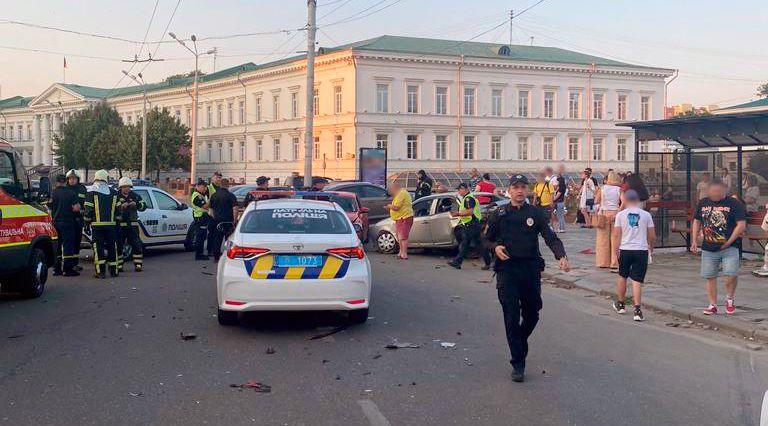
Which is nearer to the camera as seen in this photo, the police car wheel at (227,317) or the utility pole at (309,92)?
the police car wheel at (227,317)

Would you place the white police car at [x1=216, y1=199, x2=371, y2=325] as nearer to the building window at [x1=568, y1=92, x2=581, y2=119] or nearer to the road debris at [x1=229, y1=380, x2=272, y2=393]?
the road debris at [x1=229, y1=380, x2=272, y2=393]

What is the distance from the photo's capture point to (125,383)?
286 inches

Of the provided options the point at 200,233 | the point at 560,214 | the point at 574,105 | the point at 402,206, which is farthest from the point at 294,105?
the point at 200,233

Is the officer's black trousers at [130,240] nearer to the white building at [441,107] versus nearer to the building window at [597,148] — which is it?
the white building at [441,107]

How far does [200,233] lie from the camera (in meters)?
17.8

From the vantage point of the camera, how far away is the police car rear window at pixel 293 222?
32.9ft

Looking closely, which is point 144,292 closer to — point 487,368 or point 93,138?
point 487,368

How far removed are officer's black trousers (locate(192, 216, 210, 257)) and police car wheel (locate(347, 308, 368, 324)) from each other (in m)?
8.43

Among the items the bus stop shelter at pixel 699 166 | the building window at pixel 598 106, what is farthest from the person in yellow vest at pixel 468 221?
the building window at pixel 598 106

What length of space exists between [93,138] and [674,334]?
7914 cm

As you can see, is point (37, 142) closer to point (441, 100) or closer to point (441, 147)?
point (441, 147)

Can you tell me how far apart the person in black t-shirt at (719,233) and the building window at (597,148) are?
61607mm

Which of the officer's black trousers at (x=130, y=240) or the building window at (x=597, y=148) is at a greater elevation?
the building window at (x=597, y=148)

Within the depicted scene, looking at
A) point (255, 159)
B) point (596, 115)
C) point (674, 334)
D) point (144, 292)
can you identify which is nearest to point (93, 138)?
point (255, 159)
